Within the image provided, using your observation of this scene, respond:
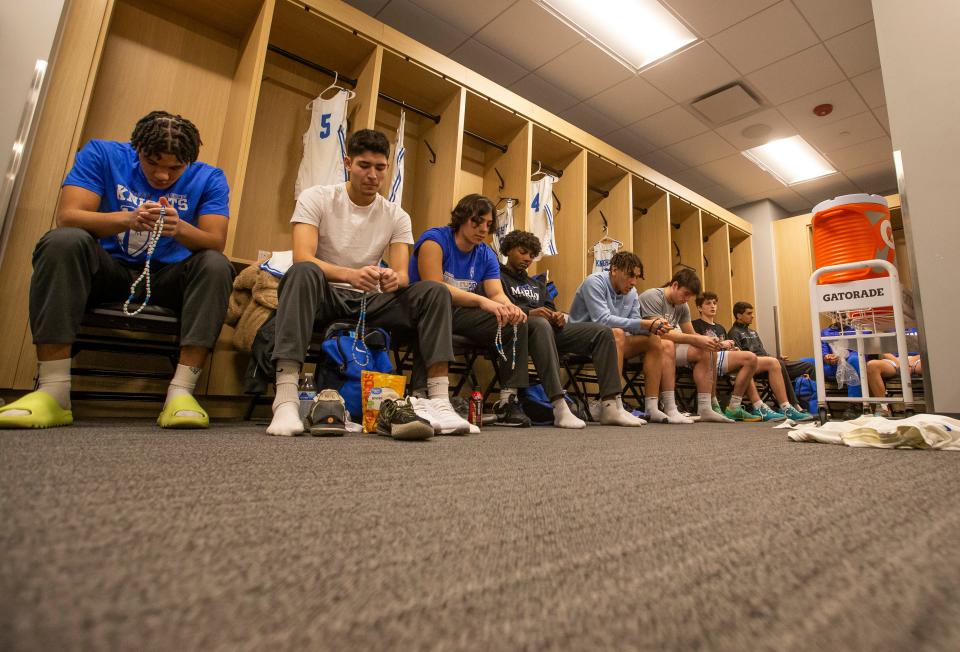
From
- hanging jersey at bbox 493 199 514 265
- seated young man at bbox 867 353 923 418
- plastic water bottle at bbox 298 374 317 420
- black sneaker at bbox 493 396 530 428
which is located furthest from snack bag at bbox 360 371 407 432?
seated young man at bbox 867 353 923 418

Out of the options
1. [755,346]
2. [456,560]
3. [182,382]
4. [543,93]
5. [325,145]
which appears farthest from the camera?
[755,346]

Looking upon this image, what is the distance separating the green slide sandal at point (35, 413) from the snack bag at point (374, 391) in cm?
74

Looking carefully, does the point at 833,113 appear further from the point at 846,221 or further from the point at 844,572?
the point at 844,572

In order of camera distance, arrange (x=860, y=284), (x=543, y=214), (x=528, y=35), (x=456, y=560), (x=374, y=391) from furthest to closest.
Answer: (x=543, y=214)
(x=528, y=35)
(x=860, y=284)
(x=374, y=391)
(x=456, y=560)

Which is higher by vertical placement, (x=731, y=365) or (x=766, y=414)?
(x=731, y=365)

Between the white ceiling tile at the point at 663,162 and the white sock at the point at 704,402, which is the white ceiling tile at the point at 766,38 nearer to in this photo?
the white ceiling tile at the point at 663,162

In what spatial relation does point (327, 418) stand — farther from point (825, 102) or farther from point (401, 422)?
point (825, 102)

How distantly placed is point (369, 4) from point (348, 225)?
7.54 ft

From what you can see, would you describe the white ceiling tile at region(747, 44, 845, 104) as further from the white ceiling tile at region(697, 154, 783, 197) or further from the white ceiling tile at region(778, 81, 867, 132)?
the white ceiling tile at region(697, 154, 783, 197)

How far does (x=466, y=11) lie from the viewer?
326cm

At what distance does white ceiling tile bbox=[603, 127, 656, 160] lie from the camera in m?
4.70

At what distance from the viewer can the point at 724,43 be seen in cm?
347


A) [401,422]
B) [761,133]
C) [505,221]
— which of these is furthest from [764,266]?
[401,422]

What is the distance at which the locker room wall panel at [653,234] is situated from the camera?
187 inches
